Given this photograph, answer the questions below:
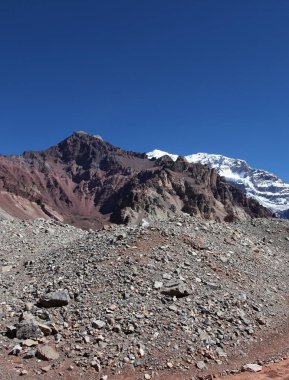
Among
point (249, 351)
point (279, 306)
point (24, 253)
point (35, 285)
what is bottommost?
point (249, 351)

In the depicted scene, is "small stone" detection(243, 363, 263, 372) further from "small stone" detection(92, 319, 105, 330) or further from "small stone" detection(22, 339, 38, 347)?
"small stone" detection(22, 339, 38, 347)

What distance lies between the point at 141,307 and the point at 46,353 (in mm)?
3938

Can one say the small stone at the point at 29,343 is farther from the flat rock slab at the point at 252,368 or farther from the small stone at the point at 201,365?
the flat rock slab at the point at 252,368

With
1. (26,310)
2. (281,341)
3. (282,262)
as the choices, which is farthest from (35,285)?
(282,262)

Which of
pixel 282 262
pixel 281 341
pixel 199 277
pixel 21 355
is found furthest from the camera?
pixel 282 262

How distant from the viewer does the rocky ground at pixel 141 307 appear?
1448 cm

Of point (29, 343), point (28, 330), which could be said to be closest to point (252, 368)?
point (29, 343)

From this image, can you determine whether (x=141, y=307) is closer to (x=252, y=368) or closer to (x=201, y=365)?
(x=201, y=365)

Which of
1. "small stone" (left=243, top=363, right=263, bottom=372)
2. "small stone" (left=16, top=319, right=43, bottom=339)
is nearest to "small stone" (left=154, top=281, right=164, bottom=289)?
"small stone" (left=243, top=363, right=263, bottom=372)

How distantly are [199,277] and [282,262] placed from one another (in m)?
Answer: 9.27

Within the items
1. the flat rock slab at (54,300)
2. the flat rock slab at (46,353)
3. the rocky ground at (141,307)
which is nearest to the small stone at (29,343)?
the rocky ground at (141,307)

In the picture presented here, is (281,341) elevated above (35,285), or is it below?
below

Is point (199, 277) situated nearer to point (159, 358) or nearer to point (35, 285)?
point (159, 358)

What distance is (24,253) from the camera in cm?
2416
